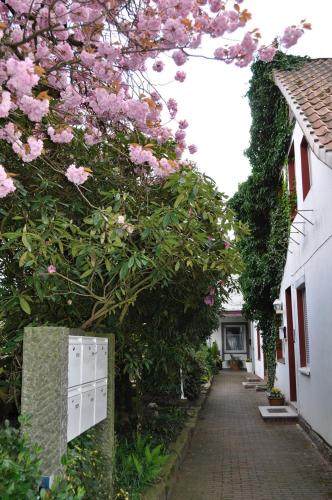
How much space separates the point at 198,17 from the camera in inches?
166

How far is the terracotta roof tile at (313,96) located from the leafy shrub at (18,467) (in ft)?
13.1

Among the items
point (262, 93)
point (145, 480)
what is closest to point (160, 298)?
point (145, 480)

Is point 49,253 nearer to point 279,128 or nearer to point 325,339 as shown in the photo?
point 325,339

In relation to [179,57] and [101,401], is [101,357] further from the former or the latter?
[179,57]

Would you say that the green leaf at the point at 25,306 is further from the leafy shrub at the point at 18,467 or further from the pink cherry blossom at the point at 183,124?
the pink cherry blossom at the point at 183,124

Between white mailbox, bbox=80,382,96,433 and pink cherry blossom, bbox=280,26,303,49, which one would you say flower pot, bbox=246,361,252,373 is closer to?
pink cherry blossom, bbox=280,26,303,49

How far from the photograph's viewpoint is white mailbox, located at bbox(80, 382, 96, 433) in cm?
→ 361

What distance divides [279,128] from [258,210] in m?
2.49

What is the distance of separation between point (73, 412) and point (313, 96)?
251 inches

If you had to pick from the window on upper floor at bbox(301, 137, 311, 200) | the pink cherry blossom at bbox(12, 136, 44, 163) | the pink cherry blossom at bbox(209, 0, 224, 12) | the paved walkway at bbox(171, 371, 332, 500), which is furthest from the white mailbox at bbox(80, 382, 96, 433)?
the window on upper floor at bbox(301, 137, 311, 200)

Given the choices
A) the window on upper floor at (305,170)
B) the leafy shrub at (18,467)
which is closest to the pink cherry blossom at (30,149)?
the leafy shrub at (18,467)

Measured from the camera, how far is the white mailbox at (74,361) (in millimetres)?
3311

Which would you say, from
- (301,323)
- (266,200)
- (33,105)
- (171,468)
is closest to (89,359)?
(33,105)

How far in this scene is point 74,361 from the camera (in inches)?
134
